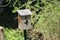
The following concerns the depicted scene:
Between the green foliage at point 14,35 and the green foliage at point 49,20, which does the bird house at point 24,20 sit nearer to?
the green foliage at point 49,20

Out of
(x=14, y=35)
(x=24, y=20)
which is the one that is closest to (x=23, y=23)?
(x=24, y=20)

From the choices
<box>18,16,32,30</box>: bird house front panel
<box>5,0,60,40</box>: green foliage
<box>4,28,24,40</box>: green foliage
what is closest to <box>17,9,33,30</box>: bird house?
<box>18,16,32,30</box>: bird house front panel

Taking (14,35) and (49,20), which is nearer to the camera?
(49,20)

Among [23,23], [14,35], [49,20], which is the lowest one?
[14,35]

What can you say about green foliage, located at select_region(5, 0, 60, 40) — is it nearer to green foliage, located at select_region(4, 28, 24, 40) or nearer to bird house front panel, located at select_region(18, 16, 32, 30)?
green foliage, located at select_region(4, 28, 24, 40)

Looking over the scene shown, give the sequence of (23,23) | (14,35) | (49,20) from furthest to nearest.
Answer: (14,35) < (49,20) < (23,23)

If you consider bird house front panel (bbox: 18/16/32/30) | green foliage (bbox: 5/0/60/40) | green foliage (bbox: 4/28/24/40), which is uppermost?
bird house front panel (bbox: 18/16/32/30)

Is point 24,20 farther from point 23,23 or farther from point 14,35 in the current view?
point 14,35

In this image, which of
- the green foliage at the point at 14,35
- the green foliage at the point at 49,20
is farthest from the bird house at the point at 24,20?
the green foliage at the point at 14,35

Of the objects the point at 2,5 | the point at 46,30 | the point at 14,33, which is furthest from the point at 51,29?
the point at 2,5

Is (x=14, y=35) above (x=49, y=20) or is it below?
below

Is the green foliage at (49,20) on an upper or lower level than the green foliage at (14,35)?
upper

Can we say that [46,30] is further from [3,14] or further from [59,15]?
[3,14]

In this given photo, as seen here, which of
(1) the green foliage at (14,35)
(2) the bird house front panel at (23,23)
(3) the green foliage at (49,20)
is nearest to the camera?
(2) the bird house front panel at (23,23)
